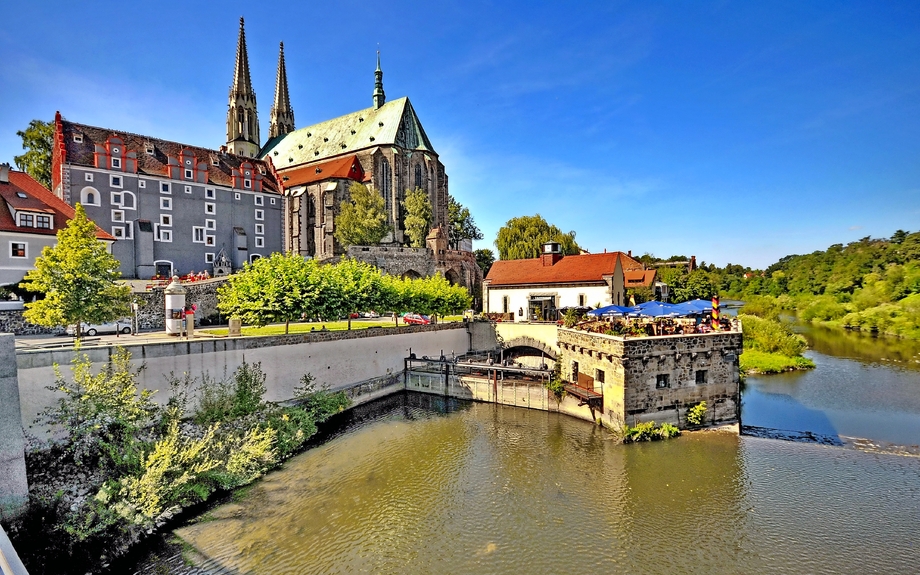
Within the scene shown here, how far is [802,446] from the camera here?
2005 centimetres

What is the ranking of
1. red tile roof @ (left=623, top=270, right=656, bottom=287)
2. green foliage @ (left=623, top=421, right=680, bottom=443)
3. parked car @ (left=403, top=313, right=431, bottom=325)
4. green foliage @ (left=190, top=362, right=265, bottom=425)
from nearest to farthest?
green foliage @ (left=190, top=362, right=265, bottom=425) → green foliage @ (left=623, top=421, right=680, bottom=443) → parked car @ (left=403, top=313, right=431, bottom=325) → red tile roof @ (left=623, top=270, right=656, bottom=287)

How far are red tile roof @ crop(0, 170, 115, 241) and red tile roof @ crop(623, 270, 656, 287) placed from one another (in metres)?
50.0

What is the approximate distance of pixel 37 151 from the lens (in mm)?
46125

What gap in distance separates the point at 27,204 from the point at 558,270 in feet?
118

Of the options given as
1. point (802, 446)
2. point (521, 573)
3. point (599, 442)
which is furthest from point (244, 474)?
point (802, 446)

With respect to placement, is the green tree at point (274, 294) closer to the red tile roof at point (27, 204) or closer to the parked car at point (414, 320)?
the red tile roof at point (27, 204)

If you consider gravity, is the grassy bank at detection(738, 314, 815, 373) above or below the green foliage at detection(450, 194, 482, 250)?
below

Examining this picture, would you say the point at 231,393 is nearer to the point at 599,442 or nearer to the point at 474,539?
the point at 474,539

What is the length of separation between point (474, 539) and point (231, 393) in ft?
45.2

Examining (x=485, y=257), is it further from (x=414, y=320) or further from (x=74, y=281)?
(x=74, y=281)

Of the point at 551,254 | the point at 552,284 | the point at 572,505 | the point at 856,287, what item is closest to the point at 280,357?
the point at 572,505

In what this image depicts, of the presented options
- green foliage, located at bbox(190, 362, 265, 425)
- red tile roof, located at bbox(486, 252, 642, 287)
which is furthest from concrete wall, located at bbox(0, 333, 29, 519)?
red tile roof, located at bbox(486, 252, 642, 287)

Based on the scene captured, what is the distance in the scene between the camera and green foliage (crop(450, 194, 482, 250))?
68.9 meters

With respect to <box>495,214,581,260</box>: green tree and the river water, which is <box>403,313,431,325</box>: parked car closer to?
the river water
